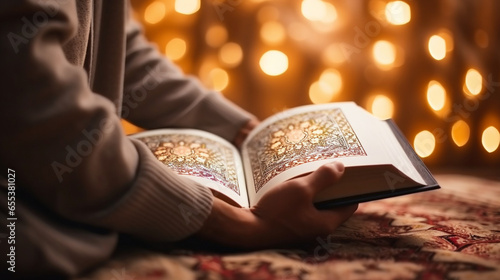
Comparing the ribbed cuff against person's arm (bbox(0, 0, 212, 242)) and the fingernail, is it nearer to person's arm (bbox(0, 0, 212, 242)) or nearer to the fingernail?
person's arm (bbox(0, 0, 212, 242))

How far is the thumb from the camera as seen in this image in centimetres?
55

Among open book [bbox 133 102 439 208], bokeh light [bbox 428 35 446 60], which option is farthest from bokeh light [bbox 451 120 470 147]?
open book [bbox 133 102 439 208]

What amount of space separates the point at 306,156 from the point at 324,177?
0.08 m

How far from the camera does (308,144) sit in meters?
0.65

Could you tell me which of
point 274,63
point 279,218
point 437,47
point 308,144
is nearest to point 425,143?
point 437,47

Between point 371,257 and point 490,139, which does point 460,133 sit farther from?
point 371,257

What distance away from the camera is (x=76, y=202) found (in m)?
0.47

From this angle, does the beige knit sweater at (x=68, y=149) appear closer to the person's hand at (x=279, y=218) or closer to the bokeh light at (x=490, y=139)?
the person's hand at (x=279, y=218)

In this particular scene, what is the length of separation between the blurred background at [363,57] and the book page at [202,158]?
48 cm

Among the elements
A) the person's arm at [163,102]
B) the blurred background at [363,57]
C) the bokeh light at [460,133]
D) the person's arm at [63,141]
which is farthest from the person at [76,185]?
the bokeh light at [460,133]

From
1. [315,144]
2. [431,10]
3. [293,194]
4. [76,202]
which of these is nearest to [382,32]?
[431,10]

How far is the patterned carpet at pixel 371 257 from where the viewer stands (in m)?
0.48

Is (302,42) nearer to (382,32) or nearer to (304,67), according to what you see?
(304,67)

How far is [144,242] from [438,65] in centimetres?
93
